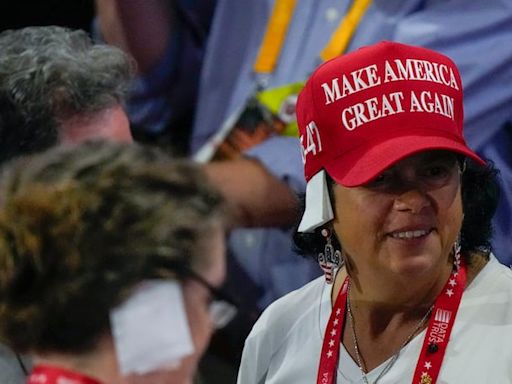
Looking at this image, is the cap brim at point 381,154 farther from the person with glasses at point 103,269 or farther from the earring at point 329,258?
the person with glasses at point 103,269

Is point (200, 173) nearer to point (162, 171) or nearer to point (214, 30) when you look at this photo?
point (162, 171)

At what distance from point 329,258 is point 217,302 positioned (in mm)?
665

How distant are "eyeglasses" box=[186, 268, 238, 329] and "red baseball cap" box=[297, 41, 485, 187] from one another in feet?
1.56

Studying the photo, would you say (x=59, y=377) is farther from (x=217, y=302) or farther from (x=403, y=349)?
(x=403, y=349)

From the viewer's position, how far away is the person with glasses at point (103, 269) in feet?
2.79

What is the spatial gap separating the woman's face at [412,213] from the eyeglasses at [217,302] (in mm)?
483

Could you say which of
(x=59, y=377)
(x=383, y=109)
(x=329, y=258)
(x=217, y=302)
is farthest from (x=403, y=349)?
(x=59, y=377)

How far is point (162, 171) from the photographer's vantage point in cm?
89

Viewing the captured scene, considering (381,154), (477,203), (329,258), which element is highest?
(381,154)

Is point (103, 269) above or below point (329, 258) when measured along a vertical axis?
above

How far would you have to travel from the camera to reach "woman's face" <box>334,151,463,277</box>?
1.38 metres

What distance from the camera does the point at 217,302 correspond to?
918 mm

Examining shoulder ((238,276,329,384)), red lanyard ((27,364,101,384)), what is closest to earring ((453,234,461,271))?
shoulder ((238,276,329,384))

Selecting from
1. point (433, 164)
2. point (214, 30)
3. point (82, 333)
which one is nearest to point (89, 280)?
point (82, 333)
